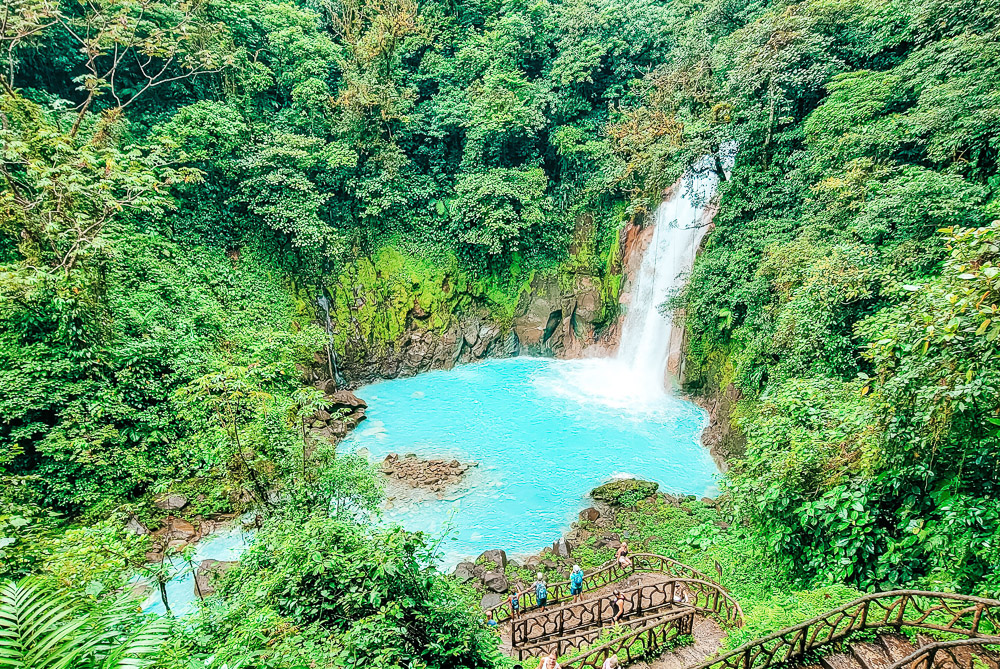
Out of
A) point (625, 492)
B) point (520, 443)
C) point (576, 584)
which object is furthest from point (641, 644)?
point (520, 443)

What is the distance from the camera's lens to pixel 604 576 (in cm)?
995

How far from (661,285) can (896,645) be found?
51.7 ft

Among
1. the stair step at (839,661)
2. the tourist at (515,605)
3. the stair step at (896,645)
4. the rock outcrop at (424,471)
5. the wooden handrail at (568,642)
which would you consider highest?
the stair step at (896,645)

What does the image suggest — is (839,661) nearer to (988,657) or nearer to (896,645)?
(896,645)

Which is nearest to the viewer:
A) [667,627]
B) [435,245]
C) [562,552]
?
[667,627]

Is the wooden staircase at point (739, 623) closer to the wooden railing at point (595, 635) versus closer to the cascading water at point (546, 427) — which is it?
the wooden railing at point (595, 635)

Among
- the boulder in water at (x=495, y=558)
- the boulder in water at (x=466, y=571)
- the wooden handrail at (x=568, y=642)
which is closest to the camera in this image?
the wooden handrail at (x=568, y=642)

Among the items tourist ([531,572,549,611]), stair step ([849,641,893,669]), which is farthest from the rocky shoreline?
stair step ([849,641,893,669])

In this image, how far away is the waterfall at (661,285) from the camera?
1800 centimetres

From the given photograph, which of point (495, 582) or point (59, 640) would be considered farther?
point (495, 582)

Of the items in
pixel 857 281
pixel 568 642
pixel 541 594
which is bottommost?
pixel 541 594

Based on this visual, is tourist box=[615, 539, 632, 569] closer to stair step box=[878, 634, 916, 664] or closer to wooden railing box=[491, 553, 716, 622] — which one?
wooden railing box=[491, 553, 716, 622]

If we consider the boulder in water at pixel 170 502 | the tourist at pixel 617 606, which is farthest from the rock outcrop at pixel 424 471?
the tourist at pixel 617 606

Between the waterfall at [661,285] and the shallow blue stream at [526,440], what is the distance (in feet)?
2.95
